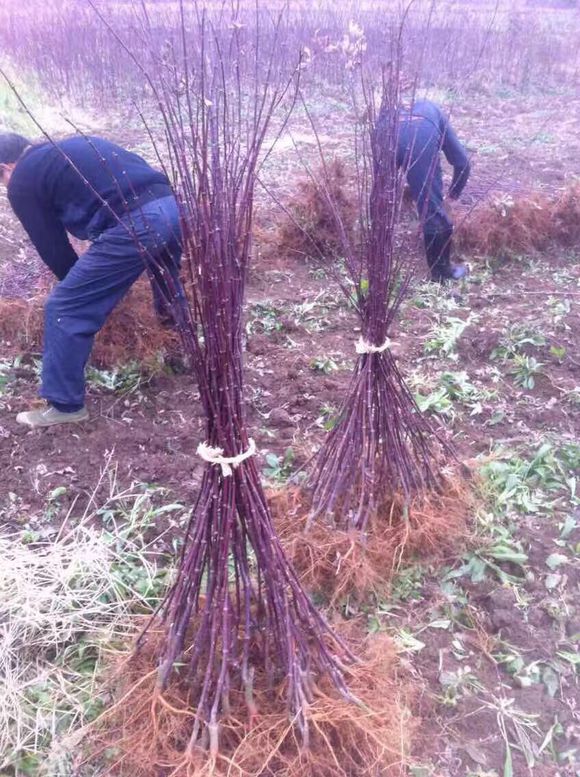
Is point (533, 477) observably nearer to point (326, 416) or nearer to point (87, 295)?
point (326, 416)

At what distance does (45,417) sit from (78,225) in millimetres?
962

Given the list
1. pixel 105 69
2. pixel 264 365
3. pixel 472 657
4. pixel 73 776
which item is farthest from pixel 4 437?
pixel 105 69

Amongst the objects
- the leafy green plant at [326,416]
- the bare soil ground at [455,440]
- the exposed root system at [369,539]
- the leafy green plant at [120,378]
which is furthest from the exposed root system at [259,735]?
the leafy green plant at [120,378]

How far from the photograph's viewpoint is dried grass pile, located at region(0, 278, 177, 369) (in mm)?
3854

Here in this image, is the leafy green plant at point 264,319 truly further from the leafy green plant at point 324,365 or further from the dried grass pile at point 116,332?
the dried grass pile at point 116,332

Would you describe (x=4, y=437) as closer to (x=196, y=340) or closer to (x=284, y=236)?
(x=196, y=340)

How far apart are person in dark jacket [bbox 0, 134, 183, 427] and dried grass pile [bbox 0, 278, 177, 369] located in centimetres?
53

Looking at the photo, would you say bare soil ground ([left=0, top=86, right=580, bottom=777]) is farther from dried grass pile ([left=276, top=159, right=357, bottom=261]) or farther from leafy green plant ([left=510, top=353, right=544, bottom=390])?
dried grass pile ([left=276, top=159, right=357, bottom=261])

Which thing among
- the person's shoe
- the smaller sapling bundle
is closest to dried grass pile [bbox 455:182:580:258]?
the smaller sapling bundle

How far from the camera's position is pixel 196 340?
166cm

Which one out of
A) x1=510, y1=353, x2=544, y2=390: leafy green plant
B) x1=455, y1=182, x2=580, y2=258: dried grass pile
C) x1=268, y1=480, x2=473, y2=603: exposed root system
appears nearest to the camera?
x1=268, y1=480, x2=473, y2=603: exposed root system

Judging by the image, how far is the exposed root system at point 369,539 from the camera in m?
2.40

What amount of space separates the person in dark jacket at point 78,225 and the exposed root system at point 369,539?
1.30m

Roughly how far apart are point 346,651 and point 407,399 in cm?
106
